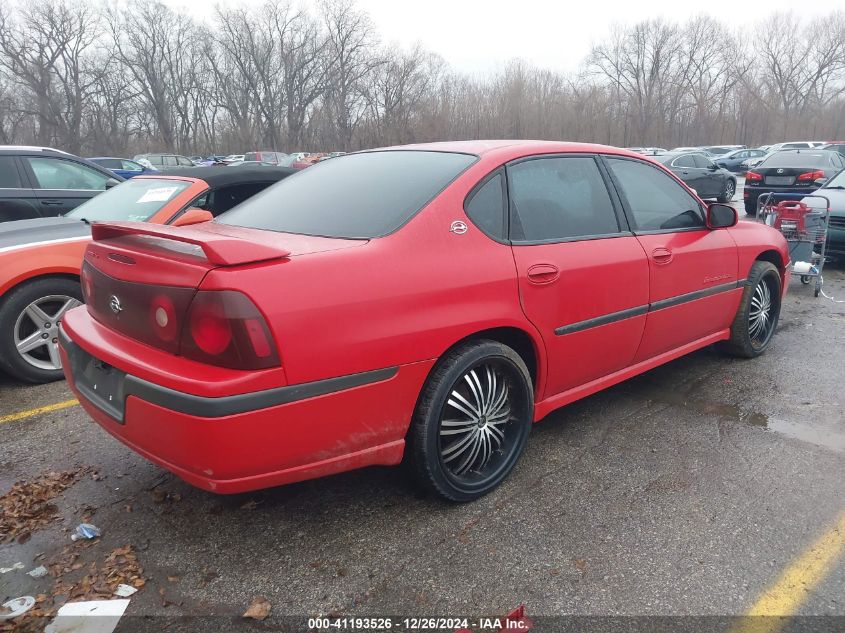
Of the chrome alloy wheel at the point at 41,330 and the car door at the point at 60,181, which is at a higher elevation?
the car door at the point at 60,181

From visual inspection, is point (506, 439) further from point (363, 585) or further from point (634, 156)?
point (634, 156)

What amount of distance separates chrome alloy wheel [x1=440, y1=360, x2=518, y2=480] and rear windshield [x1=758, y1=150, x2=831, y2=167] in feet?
41.2

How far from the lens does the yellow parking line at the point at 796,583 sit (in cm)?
200

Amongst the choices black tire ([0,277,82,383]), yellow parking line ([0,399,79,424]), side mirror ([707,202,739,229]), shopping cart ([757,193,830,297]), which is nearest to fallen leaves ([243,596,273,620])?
yellow parking line ([0,399,79,424])

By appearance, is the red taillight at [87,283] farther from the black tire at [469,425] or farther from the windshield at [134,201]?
the windshield at [134,201]

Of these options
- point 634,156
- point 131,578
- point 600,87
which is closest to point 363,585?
point 131,578

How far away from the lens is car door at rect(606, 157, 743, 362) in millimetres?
3434

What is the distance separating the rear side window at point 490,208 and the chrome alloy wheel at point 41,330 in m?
3.09

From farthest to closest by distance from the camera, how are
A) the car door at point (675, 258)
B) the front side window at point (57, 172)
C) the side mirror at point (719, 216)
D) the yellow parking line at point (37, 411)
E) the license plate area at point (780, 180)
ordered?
the license plate area at point (780, 180) < the front side window at point (57, 172) < the side mirror at point (719, 216) < the yellow parking line at point (37, 411) < the car door at point (675, 258)

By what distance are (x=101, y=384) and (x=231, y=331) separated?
31.4 inches

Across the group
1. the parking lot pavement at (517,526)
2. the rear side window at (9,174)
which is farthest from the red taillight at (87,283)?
the rear side window at (9,174)

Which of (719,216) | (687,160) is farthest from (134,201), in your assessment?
(687,160)

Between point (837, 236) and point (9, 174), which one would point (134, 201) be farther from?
point (837, 236)

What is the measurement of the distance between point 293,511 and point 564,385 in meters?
1.44
